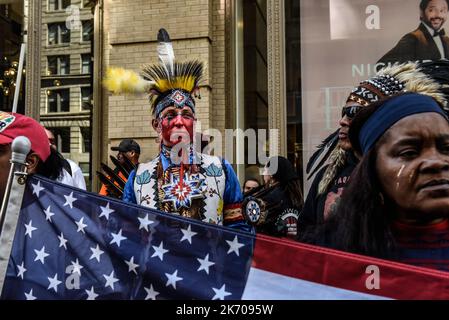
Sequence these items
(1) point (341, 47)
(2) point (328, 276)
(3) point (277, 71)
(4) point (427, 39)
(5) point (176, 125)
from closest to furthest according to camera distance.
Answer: (2) point (328, 276)
(5) point (176, 125)
(4) point (427, 39)
(1) point (341, 47)
(3) point (277, 71)

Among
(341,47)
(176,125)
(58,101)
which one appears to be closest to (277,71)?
(341,47)

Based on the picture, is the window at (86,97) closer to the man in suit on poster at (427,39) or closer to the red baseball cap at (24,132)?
the man in suit on poster at (427,39)

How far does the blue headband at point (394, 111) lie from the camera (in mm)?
1984

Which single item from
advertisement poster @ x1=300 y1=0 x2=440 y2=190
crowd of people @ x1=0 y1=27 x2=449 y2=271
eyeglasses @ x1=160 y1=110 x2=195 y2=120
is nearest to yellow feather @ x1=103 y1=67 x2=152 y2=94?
eyeglasses @ x1=160 y1=110 x2=195 y2=120

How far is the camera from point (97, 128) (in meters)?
8.18

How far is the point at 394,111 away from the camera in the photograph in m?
2.00

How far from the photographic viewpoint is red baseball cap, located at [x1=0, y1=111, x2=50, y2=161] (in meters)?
2.46

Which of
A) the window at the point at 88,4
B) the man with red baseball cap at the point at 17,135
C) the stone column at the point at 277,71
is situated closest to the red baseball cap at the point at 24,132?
the man with red baseball cap at the point at 17,135

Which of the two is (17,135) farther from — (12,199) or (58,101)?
(58,101)

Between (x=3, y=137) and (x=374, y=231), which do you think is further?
(x=3, y=137)

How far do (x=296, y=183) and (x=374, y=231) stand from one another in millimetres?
2914

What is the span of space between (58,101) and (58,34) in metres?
1.10
